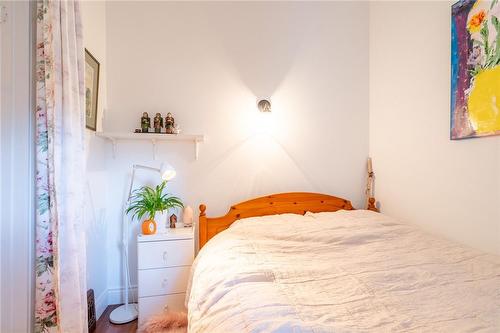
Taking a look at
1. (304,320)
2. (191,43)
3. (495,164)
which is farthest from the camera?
(191,43)

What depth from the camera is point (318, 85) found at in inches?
90.3

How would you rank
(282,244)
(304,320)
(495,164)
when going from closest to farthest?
(304,320)
(495,164)
(282,244)

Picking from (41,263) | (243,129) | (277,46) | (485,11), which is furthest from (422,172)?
(41,263)

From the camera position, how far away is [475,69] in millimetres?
1428

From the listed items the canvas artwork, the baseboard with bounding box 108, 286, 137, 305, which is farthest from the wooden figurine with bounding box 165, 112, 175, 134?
the canvas artwork

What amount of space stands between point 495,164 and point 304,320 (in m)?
1.46

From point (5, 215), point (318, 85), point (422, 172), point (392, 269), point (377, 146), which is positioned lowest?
point (392, 269)

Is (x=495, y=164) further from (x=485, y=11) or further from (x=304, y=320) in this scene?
(x=304, y=320)

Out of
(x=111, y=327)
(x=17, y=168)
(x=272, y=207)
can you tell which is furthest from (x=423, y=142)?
(x=111, y=327)

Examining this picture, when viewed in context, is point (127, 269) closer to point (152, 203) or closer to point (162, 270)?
point (162, 270)

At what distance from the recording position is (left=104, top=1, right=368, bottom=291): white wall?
2012 millimetres

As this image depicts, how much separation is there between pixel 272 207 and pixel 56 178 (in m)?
1.52

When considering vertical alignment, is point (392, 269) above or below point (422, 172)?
below

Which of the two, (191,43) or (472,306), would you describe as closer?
(472,306)
